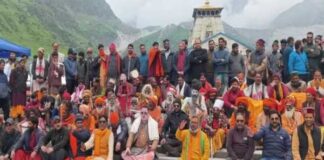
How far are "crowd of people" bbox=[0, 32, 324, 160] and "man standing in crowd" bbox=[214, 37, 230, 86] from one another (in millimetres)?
26

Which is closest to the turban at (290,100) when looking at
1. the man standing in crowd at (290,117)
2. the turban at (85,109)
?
the man standing in crowd at (290,117)

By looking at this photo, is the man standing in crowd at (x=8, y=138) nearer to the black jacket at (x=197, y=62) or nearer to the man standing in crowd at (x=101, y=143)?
the man standing in crowd at (x=101, y=143)

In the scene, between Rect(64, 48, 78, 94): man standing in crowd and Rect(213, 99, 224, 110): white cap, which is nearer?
Rect(213, 99, 224, 110): white cap

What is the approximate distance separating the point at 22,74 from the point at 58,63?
3.18ft

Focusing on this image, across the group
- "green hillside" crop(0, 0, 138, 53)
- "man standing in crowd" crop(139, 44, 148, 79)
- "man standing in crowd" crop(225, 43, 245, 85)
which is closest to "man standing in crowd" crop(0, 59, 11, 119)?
"man standing in crowd" crop(139, 44, 148, 79)

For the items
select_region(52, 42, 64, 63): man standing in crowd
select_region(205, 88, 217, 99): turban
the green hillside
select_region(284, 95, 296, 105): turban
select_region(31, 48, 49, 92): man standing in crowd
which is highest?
the green hillside

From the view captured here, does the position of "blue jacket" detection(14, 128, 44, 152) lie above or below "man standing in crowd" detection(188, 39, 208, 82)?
below

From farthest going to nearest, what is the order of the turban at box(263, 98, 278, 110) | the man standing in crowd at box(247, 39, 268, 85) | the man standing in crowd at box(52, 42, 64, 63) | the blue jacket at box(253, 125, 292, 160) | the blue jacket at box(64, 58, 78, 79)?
the blue jacket at box(64, 58, 78, 79)
the man standing in crowd at box(52, 42, 64, 63)
the man standing in crowd at box(247, 39, 268, 85)
the turban at box(263, 98, 278, 110)
the blue jacket at box(253, 125, 292, 160)

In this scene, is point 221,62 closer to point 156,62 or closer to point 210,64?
point 210,64

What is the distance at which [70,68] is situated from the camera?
13.6 meters

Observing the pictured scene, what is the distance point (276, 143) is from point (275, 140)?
0.17ft

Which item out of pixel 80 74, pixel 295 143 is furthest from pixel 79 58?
pixel 295 143

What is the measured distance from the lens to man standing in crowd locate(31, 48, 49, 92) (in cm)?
1340

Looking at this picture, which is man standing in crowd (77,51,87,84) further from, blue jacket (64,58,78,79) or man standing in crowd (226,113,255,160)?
man standing in crowd (226,113,255,160)
